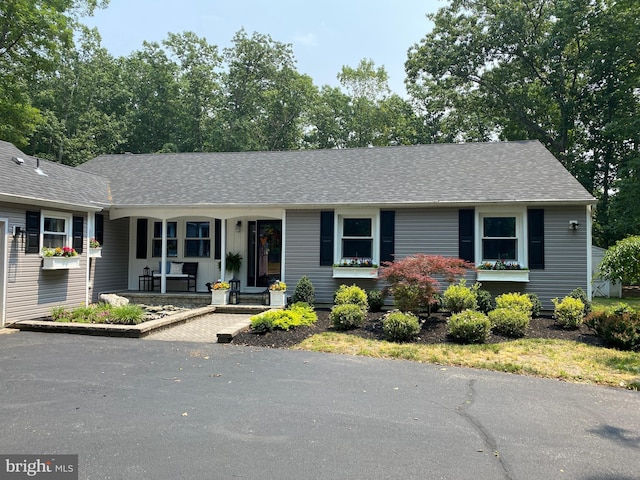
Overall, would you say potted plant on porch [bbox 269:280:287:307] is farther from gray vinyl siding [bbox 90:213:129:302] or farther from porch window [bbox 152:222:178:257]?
gray vinyl siding [bbox 90:213:129:302]

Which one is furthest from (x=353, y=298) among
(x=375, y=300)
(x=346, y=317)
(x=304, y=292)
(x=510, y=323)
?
→ (x=510, y=323)

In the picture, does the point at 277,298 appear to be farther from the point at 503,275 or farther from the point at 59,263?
the point at 503,275

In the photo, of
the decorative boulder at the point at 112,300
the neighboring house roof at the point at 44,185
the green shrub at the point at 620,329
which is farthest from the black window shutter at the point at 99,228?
the green shrub at the point at 620,329

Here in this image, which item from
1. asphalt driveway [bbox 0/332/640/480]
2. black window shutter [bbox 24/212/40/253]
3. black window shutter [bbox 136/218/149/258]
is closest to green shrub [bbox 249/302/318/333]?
asphalt driveway [bbox 0/332/640/480]

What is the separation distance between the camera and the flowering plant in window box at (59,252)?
10203mm

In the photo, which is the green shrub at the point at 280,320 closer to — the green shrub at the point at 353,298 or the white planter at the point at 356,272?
the green shrub at the point at 353,298

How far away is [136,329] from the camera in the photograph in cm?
860

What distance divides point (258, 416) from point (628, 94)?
2675 centimetres

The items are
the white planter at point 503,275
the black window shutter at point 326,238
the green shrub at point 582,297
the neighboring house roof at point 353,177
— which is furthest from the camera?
the black window shutter at point 326,238

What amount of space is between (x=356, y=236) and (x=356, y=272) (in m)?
1.17

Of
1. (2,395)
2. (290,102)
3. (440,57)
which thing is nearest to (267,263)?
(2,395)

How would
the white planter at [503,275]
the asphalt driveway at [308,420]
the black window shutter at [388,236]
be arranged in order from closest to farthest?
the asphalt driveway at [308,420] → the white planter at [503,275] → the black window shutter at [388,236]

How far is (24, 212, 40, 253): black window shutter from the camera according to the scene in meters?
9.86

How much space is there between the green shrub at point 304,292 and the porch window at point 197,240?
399cm
